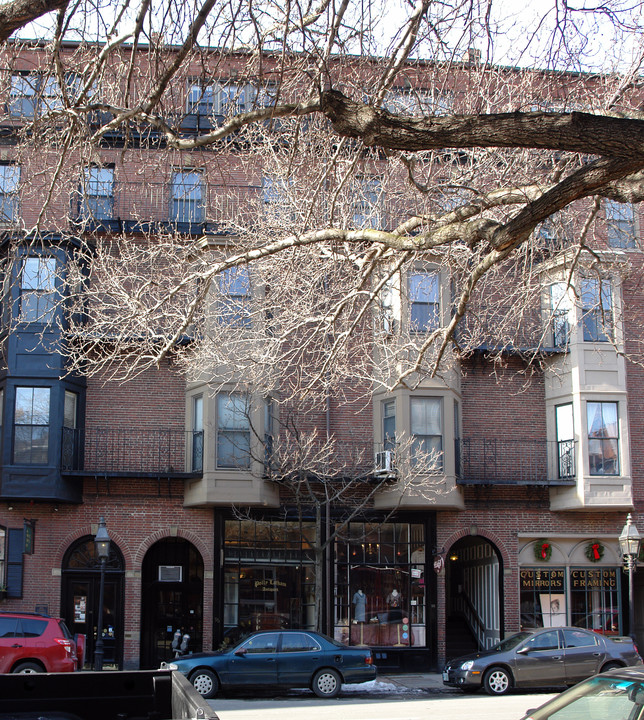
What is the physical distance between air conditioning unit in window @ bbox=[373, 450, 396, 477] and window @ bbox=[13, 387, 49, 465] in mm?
7722

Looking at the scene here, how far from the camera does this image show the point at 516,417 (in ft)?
78.2

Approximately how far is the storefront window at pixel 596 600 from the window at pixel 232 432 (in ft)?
29.2

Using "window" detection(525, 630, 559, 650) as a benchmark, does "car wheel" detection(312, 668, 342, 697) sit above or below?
below

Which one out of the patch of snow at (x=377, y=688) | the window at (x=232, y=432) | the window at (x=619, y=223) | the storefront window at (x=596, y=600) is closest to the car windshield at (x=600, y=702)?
the window at (x=619, y=223)

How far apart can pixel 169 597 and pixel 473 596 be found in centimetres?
803

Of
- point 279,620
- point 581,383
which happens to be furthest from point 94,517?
point 581,383

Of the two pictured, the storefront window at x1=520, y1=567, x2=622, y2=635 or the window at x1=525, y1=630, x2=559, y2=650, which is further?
the storefront window at x1=520, y1=567, x2=622, y2=635

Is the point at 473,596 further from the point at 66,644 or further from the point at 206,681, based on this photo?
the point at 66,644

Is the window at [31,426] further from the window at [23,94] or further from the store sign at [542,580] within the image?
the store sign at [542,580]

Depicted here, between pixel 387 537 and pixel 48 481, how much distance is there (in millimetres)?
8256

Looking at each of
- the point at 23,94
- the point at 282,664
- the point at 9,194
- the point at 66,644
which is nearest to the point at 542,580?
the point at 282,664

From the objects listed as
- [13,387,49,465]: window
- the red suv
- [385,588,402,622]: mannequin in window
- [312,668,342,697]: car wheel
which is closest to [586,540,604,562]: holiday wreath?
[385,588,402,622]: mannequin in window

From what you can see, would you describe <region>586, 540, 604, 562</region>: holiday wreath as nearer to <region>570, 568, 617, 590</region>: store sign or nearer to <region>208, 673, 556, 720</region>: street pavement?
<region>570, 568, 617, 590</region>: store sign

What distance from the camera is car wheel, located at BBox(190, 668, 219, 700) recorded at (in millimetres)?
17188
